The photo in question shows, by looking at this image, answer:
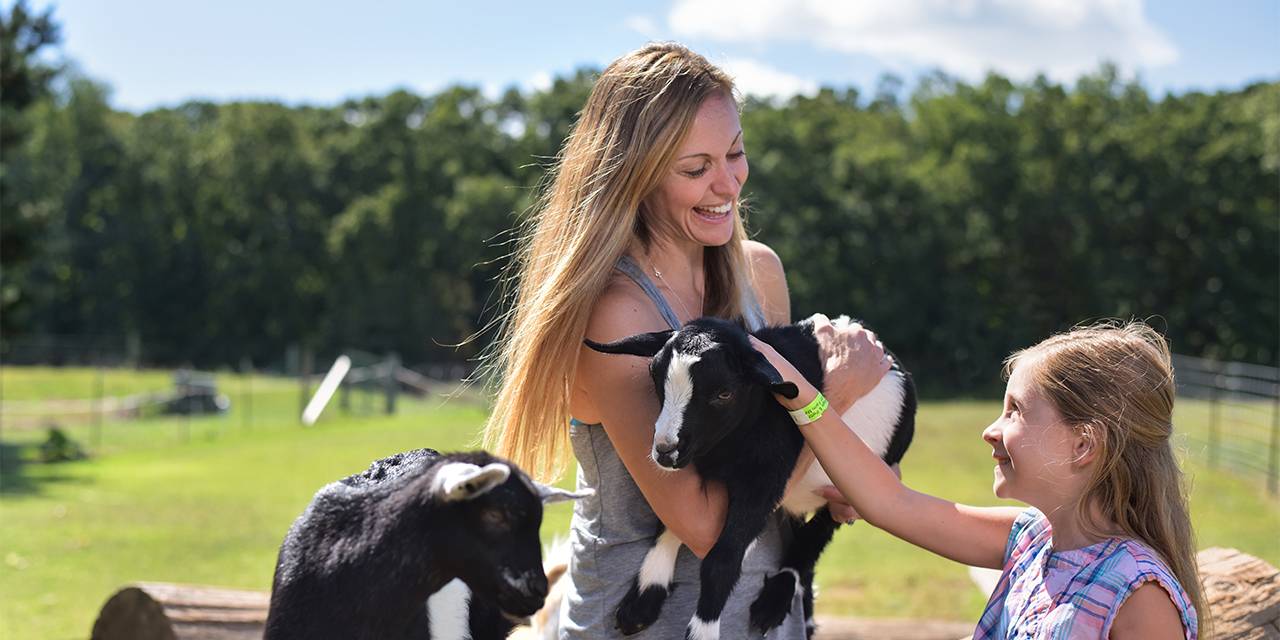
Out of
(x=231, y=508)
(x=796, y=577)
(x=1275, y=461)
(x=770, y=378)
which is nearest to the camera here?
(x=770, y=378)

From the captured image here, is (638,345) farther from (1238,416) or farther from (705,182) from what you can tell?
(1238,416)

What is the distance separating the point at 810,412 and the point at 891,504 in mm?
411

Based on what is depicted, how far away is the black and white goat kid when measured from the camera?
2.40 m

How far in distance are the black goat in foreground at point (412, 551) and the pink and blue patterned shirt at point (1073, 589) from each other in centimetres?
143

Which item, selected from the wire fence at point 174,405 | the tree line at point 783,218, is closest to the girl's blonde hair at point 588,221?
the wire fence at point 174,405

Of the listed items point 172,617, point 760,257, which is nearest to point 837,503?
point 760,257

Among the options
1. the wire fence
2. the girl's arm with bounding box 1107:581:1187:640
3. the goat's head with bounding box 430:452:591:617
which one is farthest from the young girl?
the wire fence

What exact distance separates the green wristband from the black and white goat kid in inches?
3.9

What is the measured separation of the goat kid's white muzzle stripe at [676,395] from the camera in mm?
2363

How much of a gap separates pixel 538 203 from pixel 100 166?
52.9m

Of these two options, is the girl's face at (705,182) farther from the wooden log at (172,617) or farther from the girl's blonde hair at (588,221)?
the wooden log at (172,617)

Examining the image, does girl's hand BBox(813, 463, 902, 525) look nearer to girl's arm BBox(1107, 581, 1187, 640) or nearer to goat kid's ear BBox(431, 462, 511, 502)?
girl's arm BBox(1107, 581, 1187, 640)

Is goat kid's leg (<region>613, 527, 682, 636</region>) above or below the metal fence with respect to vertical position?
above

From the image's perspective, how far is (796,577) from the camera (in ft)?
9.56
